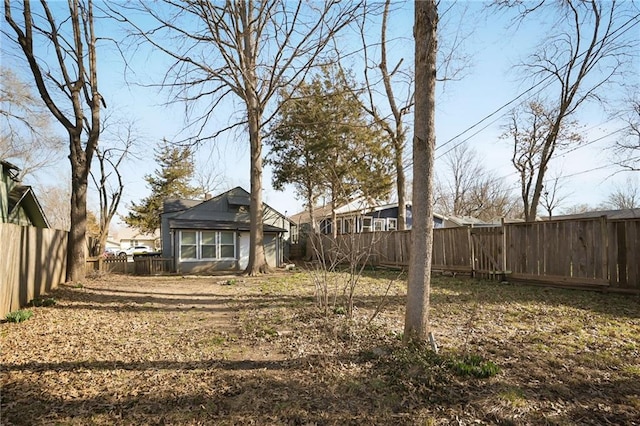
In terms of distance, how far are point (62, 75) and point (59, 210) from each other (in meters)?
32.3

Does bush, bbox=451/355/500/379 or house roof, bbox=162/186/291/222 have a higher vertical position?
house roof, bbox=162/186/291/222

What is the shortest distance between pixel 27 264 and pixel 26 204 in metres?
8.28

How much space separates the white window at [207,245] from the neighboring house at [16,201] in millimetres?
5439

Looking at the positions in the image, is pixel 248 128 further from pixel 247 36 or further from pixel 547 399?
pixel 547 399

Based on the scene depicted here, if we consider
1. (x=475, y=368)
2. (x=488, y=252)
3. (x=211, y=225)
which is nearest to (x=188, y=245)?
(x=211, y=225)

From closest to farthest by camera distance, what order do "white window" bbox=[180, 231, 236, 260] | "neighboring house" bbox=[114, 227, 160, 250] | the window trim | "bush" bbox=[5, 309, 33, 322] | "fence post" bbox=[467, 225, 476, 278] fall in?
"bush" bbox=[5, 309, 33, 322], "fence post" bbox=[467, 225, 476, 278], the window trim, "white window" bbox=[180, 231, 236, 260], "neighboring house" bbox=[114, 227, 160, 250]

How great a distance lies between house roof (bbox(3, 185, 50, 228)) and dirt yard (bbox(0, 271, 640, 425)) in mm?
7791

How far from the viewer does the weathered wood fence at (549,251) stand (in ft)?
22.6

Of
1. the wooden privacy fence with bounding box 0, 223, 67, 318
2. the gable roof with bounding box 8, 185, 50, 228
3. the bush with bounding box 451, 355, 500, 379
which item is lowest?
the bush with bounding box 451, 355, 500, 379

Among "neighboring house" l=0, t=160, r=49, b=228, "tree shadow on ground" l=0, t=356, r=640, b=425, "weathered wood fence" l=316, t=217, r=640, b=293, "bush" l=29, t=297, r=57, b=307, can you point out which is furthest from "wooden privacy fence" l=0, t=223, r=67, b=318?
"weathered wood fence" l=316, t=217, r=640, b=293

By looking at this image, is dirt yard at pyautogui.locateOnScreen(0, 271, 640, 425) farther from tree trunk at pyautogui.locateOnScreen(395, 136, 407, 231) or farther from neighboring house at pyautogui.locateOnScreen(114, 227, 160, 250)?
neighboring house at pyautogui.locateOnScreen(114, 227, 160, 250)

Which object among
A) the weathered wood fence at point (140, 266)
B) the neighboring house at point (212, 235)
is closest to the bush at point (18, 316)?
the weathered wood fence at point (140, 266)

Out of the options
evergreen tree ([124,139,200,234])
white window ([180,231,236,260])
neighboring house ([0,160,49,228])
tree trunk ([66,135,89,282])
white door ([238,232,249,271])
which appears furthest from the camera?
evergreen tree ([124,139,200,234])

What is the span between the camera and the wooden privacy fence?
531 cm
